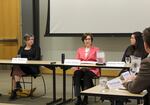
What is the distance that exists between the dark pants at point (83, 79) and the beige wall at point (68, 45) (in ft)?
9.62

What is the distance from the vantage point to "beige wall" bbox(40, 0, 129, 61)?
7.90 metres

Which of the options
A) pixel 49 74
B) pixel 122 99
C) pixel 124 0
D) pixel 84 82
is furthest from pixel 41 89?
pixel 122 99

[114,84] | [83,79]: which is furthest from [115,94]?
[83,79]

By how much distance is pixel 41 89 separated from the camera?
644 centimetres

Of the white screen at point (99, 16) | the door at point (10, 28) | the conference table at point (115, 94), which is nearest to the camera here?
the conference table at point (115, 94)

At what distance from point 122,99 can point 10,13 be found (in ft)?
22.6

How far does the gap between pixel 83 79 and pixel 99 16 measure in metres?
2.95

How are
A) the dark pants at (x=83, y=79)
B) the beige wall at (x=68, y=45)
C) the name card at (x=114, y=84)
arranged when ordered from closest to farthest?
the name card at (x=114, y=84), the dark pants at (x=83, y=79), the beige wall at (x=68, y=45)

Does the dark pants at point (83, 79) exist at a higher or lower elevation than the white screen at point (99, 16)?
lower

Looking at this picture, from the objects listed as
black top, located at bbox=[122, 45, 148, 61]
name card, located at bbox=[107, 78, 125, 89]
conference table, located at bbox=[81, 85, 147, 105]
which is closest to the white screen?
black top, located at bbox=[122, 45, 148, 61]

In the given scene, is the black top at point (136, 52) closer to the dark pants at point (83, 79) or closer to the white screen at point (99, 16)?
the dark pants at point (83, 79)

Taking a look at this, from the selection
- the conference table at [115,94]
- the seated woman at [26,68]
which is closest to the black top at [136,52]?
the seated woman at [26,68]

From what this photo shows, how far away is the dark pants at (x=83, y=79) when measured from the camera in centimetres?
502

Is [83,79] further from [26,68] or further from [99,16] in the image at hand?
[99,16]
